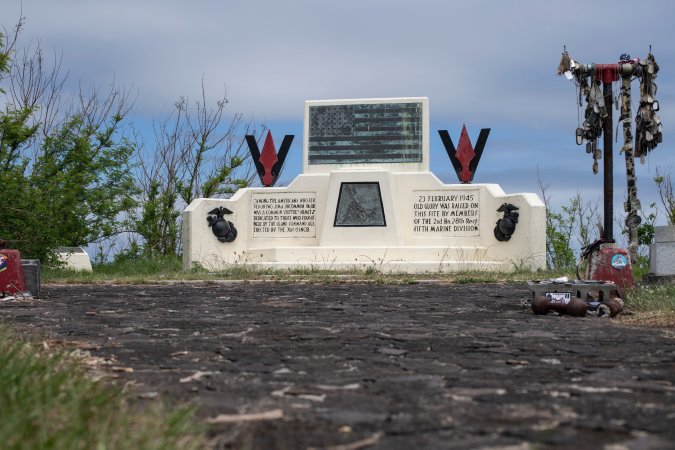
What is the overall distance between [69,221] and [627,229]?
1174cm

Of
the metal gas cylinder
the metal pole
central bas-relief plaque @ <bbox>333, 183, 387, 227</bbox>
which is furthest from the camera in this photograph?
central bas-relief plaque @ <bbox>333, 183, 387, 227</bbox>

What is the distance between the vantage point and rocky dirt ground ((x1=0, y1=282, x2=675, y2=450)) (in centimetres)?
313

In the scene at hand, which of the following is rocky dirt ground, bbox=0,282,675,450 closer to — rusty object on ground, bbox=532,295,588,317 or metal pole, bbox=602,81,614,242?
rusty object on ground, bbox=532,295,588,317

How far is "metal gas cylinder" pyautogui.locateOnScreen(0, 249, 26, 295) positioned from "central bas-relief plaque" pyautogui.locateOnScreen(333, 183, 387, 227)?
9.42 m

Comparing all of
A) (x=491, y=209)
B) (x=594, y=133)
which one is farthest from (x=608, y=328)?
(x=491, y=209)

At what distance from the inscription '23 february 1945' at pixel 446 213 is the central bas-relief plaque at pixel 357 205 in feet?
3.03

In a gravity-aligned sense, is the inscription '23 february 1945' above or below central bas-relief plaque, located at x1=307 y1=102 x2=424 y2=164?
below

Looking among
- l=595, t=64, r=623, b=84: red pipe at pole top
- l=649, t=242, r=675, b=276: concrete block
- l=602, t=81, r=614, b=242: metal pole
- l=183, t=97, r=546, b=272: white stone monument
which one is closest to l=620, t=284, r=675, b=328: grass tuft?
l=602, t=81, r=614, b=242: metal pole

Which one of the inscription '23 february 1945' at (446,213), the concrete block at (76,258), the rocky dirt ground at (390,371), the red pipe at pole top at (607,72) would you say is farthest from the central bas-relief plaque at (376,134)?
the rocky dirt ground at (390,371)

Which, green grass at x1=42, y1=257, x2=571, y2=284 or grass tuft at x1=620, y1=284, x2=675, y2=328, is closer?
grass tuft at x1=620, y1=284, x2=675, y2=328

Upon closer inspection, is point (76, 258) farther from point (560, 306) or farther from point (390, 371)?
point (390, 371)

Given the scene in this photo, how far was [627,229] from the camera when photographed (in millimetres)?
13414

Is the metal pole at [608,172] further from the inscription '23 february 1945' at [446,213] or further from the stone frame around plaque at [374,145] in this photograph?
the stone frame around plaque at [374,145]

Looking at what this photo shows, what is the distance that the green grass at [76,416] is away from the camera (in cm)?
274
